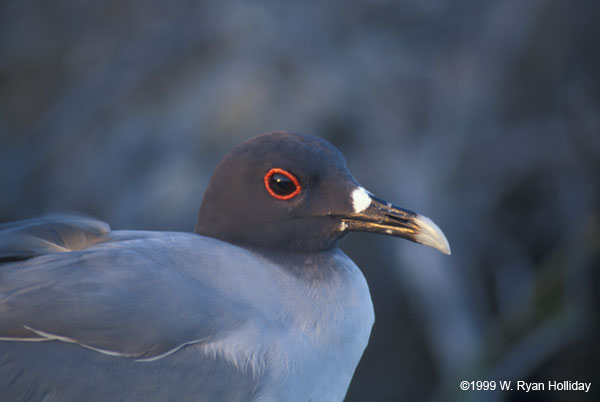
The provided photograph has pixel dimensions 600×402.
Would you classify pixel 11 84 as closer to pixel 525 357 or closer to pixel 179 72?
pixel 179 72

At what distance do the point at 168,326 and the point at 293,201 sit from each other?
0.39 metres

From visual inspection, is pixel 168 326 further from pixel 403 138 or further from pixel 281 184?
pixel 403 138

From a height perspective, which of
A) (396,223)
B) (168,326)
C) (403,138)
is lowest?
(168,326)

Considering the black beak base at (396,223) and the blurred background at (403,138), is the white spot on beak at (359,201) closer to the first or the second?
the black beak base at (396,223)

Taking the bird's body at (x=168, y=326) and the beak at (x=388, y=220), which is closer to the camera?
the bird's body at (x=168, y=326)

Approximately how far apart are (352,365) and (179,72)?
2.09m

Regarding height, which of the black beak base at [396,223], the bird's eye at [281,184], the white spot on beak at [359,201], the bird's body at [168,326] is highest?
the bird's eye at [281,184]

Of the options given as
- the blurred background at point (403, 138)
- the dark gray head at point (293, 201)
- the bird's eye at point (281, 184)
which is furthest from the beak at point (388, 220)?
the blurred background at point (403, 138)

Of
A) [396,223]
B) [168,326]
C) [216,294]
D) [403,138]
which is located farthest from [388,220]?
[403,138]

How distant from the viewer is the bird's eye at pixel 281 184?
4.43 ft

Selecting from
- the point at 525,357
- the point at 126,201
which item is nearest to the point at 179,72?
the point at 126,201

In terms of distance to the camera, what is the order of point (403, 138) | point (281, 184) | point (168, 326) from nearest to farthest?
point (168, 326)
point (281, 184)
point (403, 138)

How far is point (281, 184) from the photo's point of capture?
4.45 feet

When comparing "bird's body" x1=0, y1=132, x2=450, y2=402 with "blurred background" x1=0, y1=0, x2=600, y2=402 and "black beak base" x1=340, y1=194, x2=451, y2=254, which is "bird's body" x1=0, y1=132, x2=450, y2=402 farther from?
"blurred background" x1=0, y1=0, x2=600, y2=402
